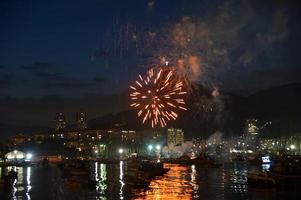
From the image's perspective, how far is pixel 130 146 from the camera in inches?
7219

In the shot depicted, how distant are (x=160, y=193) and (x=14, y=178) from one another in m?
27.5

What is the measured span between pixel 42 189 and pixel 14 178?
39.2 feet

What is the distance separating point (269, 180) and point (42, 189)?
28.5 m

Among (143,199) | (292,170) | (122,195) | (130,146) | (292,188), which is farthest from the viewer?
(130,146)

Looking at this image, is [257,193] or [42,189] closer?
[257,193]

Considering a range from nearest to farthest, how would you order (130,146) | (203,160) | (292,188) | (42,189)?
(292,188)
(42,189)
(203,160)
(130,146)

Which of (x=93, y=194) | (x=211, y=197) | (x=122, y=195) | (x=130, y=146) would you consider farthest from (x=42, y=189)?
(x=130, y=146)

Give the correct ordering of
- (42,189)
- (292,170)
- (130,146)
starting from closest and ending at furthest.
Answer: (42,189) → (292,170) → (130,146)

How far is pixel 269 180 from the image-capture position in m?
54.3

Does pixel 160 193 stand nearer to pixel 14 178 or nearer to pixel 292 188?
pixel 292 188

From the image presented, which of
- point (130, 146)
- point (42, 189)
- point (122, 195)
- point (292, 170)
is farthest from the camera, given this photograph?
point (130, 146)

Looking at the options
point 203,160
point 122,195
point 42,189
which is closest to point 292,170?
point 122,195

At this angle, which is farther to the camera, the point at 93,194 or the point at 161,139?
the point at 161,139

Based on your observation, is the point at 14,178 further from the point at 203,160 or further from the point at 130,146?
the point at 130,146
